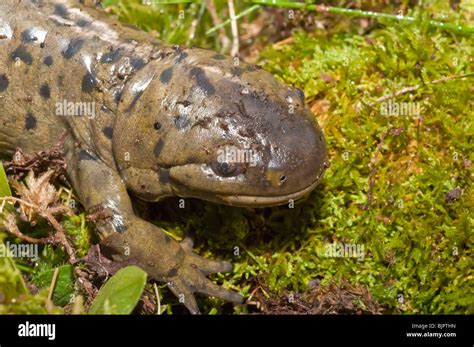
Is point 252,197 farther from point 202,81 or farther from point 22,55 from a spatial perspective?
point 22,55

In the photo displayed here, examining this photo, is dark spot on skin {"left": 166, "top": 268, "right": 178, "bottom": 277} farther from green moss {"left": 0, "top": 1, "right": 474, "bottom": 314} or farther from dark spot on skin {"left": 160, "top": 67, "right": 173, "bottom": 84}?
dark spot on skin {"left": 160, "top": 67, "right": 173, "bottom": 84}

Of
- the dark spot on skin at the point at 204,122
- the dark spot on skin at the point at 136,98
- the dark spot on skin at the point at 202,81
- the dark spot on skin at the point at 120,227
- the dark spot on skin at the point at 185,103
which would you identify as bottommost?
the dark spot on skin at the point at 120,227

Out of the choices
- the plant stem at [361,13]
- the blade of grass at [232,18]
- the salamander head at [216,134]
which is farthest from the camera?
the blade of grass at [232,18]

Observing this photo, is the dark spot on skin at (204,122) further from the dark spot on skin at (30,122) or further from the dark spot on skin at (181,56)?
the dark spot on skin at (30,122)
